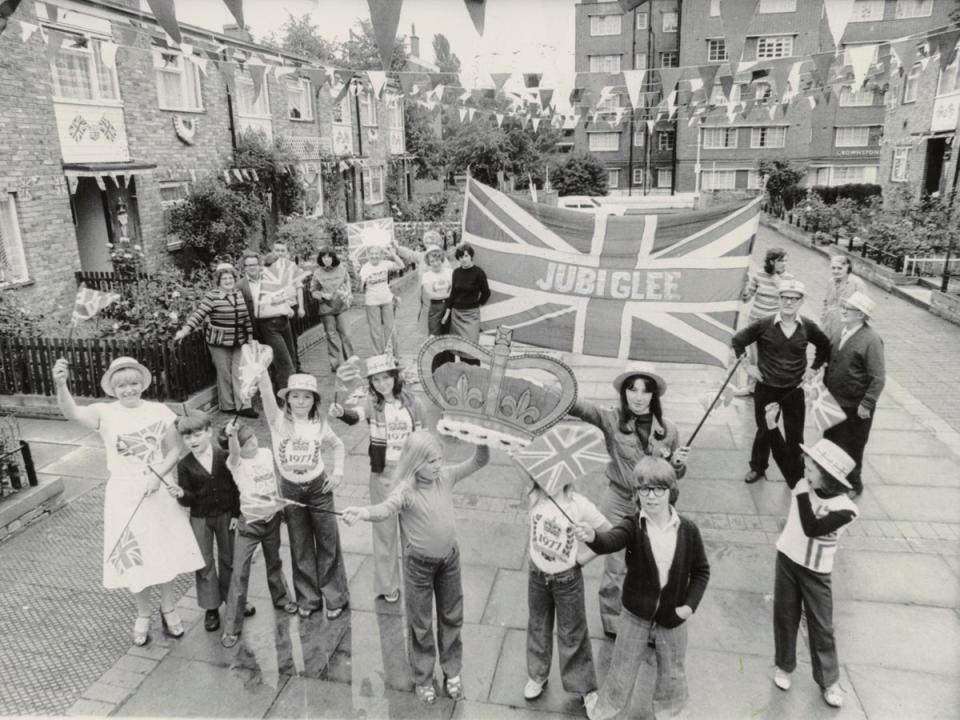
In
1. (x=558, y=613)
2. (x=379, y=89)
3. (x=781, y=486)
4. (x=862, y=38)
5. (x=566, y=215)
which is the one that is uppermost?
(x=862, y=38)

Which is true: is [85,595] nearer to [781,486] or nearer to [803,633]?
[803,633]

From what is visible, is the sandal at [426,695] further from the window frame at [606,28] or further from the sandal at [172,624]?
the window frame at [606,28]

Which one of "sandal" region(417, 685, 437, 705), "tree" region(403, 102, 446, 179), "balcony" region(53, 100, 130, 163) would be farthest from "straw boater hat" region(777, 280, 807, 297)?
"tree" region(403, 102, 446, 179)

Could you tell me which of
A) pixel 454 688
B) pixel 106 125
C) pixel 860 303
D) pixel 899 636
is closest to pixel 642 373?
pixel 454 688

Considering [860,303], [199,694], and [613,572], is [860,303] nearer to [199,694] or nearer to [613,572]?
[613,572]

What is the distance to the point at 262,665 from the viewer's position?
4.29 meters

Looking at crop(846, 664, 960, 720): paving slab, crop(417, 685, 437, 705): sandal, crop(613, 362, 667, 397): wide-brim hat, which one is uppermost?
crop(613, 362, 667, 397): wide-brim hat

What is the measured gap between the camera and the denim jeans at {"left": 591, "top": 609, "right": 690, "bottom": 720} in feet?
11.5

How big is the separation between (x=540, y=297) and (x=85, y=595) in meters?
4.35

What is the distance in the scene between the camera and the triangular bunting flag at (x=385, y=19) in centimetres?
368

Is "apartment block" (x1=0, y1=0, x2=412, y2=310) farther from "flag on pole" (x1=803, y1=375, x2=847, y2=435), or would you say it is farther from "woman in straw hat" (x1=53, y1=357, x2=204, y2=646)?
"flag on pole" (x1=803, y1=375, x2=847, y2=435)

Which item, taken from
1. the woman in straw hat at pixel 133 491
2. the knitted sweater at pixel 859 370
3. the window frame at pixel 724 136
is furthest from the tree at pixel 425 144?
the woman in straw hat at pixel 133 491

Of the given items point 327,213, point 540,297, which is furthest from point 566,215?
point 327,213

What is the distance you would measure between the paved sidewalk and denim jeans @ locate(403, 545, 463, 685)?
211 millimetres
